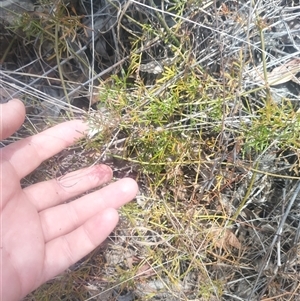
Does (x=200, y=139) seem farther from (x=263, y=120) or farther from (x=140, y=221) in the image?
(x=140, y=221)

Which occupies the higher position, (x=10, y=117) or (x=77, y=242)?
(x=10, y=117)

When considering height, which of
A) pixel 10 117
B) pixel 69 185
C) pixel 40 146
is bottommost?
pixel 69 185

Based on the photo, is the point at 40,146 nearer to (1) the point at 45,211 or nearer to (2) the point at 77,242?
(1) the point at 45,211

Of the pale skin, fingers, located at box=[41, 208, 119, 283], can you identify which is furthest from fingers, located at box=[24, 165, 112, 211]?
fingers, located at box=[41, 208, 119, 283]

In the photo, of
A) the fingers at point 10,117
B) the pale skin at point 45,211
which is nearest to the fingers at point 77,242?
the pale skin at point 45,211

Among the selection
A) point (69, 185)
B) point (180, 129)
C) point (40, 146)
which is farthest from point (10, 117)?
point (180, 129)

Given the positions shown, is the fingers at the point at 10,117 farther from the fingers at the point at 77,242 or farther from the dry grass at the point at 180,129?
the fingers at the point at 77,242

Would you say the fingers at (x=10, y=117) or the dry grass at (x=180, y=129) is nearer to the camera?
the fingers at (x=10, y=117)
